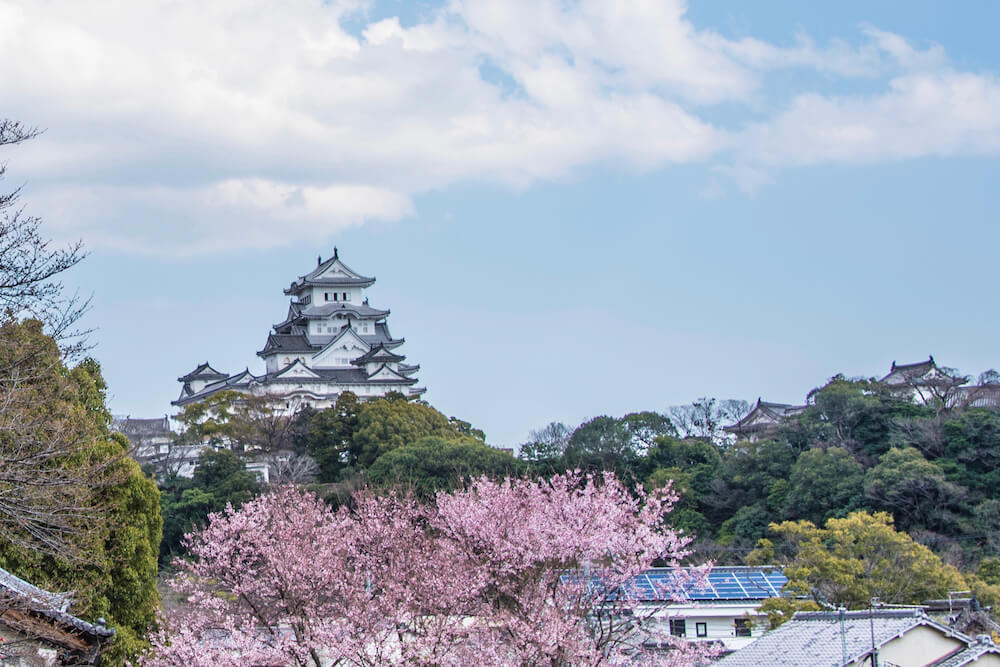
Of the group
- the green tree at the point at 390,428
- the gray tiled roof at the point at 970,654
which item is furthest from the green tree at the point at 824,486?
the gray tiled roof at the point at 970,654

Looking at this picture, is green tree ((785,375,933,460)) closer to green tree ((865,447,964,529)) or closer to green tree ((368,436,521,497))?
Answer: green tree ((865,447,964,529))

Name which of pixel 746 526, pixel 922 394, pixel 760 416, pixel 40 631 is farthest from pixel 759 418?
pixel 40 631

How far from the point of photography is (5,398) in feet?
40.5

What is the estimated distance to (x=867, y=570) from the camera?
31.8m

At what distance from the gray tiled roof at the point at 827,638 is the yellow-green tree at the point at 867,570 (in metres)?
8.49

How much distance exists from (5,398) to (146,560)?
1008cm

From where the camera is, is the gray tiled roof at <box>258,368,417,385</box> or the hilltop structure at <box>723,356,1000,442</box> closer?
the hilltop structure at <box>723,356,1000,442</box>

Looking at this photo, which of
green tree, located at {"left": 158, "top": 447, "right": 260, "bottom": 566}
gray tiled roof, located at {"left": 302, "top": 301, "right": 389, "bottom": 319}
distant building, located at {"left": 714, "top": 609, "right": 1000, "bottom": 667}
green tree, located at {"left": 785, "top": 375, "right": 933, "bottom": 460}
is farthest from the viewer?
gray tiled roof, located at {"left": 302, "top": 301, "right": 389, "bottom": 319}

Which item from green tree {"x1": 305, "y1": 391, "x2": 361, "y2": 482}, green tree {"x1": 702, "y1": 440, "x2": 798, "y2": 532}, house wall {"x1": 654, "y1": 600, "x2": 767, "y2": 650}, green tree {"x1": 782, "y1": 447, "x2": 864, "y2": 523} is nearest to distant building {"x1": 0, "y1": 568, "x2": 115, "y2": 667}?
house wall {"x1": 654, "y1": 600, "x2": 767, "y2": 650}

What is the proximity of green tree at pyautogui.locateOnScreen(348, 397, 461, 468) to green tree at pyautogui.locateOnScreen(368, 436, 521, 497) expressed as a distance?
2.78 meters

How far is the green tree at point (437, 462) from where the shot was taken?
54.7 meters

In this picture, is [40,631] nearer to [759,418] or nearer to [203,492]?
[203,492]

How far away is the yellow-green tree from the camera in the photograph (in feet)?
103

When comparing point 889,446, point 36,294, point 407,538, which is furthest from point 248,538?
point 889,446
